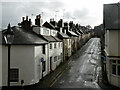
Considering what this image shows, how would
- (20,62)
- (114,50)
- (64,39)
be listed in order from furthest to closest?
(64,39) < (20,62) < (114,50)

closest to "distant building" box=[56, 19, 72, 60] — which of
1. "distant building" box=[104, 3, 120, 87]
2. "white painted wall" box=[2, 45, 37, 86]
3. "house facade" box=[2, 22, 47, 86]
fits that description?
"house facade" box=[2, 22, 47, 86]

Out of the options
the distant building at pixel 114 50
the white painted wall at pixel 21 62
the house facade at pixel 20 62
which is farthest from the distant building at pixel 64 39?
the distant building at pixel 114 50

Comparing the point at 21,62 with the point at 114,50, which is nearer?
the point at 114,50

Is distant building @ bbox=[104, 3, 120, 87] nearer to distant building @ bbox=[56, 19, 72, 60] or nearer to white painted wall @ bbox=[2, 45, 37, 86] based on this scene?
white painted wall @ bbox=[2, 45, 37, 86]

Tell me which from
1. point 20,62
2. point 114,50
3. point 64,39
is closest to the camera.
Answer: point 114,50

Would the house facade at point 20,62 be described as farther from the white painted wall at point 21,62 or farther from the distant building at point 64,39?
the distant building at point 64,39

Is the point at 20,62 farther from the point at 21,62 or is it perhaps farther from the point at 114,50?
the point at 114,50

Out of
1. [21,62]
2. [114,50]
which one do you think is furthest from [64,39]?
[114,50]

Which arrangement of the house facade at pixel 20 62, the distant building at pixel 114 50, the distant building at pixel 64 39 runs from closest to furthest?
the distant building at pixel 114 50 → the house facade at pixel 20 62 → the distant building at pixel 64 39

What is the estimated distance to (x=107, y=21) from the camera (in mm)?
16734

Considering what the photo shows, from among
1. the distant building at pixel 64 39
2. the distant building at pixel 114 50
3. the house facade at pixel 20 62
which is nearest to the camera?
the distant building at pixel 114 50

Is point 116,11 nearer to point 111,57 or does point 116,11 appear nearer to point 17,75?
point 111,57

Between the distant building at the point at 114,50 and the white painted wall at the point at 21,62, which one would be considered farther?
the white painted wall at the point at 21,62

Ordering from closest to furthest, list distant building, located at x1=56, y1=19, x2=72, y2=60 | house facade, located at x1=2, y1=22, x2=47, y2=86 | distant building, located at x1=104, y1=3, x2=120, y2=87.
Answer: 1. distant building, located at x1=104, y1=3, x2=120, y2=87
2. house facade, located at x1=2, y1=22, x2=47, y2=86
3. distant building, located at x1=56, y1=19, x2=72, y2=60
